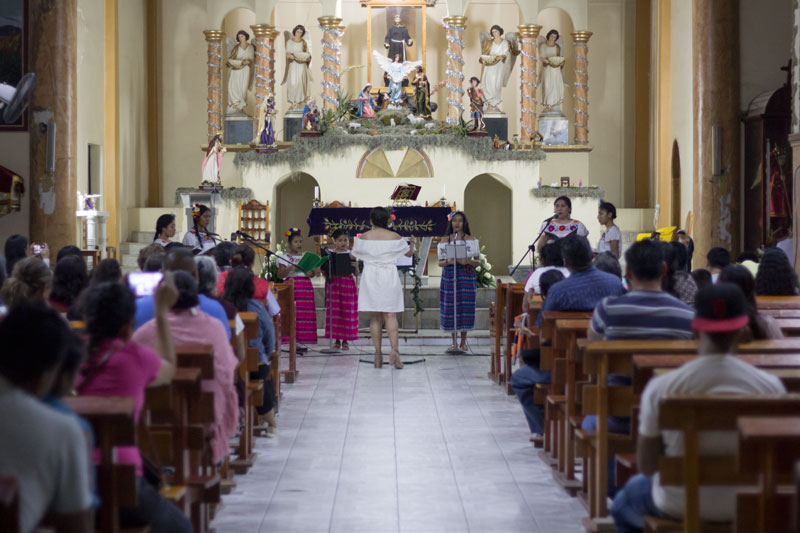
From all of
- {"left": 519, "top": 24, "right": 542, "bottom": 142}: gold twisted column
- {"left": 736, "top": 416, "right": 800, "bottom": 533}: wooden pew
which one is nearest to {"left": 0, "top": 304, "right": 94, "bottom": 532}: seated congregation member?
{"left": 736, "top": 416, "right": 800, "bottom": 533}: wooden pew

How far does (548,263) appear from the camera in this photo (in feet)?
26.6

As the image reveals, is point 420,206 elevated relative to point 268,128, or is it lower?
lower

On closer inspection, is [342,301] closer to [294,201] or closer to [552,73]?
[294,201]

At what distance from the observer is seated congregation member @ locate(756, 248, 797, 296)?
7.14 metres

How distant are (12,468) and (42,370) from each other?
0.25 meters

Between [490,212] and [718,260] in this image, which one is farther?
[490,212]

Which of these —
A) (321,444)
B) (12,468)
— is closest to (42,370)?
(12,468)

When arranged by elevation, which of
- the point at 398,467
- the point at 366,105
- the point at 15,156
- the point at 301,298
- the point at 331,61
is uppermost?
the point at 331,61

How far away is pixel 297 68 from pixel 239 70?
3.83ft

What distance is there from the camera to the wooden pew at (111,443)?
3.22m

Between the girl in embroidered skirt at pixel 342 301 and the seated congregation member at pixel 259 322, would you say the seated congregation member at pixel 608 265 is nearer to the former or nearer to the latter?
the seated congregation member at pixel 259 322

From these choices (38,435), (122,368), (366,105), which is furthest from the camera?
(366,105)

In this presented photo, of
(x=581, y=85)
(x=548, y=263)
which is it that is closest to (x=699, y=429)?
(x=548, y=263)

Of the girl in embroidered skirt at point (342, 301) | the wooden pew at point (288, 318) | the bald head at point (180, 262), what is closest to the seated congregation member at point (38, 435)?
the bald head at point (180, 262)
